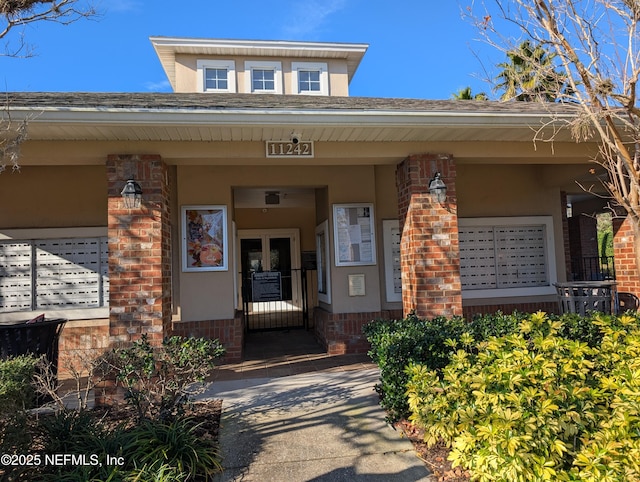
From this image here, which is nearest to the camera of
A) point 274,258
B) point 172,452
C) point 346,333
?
point 172,452

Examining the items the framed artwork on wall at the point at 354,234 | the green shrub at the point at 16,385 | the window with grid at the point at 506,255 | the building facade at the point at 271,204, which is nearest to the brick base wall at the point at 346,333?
the building facade at the point at 271,204

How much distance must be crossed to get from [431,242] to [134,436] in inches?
160

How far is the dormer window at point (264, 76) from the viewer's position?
12492 mm

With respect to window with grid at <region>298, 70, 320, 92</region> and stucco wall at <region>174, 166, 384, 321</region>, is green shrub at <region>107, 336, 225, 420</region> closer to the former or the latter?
stucco wall at <region>174, 166, 384, 321</region>

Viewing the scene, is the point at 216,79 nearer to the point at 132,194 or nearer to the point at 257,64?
the point at 257,64

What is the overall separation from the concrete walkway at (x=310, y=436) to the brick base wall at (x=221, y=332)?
1384 millimetres

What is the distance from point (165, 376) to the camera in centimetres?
387

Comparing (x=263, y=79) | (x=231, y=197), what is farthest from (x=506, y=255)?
(x=263, y=79)

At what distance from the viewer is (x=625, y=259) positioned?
6.93 meters

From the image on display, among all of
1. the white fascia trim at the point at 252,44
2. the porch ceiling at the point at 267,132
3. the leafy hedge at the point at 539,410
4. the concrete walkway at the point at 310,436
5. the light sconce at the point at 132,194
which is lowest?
the concrete walkway at the point at 310,436

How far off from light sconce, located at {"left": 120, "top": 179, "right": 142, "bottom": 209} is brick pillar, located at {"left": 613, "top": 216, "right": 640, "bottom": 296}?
7.31 metres

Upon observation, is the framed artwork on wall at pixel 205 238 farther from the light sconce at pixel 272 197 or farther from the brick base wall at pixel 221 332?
the light sconce at pixel 272 197

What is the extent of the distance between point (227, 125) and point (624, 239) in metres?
6.61

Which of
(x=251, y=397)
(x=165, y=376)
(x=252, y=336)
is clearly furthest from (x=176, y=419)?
(x=252, y=336)
